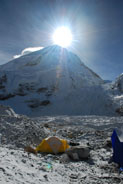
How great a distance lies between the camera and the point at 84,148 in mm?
5656

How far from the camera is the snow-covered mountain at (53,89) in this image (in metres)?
38.7

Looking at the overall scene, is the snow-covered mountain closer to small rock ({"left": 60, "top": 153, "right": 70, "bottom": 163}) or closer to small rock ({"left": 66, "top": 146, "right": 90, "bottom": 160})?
small rock ({"left": 66, "top": 146, "right": 90, "bottom": 160})

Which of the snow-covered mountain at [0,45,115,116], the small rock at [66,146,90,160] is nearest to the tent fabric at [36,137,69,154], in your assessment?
the small rock at [66,146,90,160]

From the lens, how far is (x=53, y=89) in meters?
50.9

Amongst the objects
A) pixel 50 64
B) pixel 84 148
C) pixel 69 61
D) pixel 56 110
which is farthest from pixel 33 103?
pixel 84 148

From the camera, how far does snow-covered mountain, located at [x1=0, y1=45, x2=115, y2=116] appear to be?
38.7 meters

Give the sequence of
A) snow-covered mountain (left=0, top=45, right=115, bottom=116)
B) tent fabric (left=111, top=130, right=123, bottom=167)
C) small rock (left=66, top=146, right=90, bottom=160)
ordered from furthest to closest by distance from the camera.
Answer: snow-covered mountain (left=0, top=45, right=115, bottom=116) < small rock (left=66, top=146, right=90, bottom=160) < tent fabric (left=111, top=130, right=123, bottom=167)

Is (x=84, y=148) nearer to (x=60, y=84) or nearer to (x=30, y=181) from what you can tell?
(x=30, y=181)

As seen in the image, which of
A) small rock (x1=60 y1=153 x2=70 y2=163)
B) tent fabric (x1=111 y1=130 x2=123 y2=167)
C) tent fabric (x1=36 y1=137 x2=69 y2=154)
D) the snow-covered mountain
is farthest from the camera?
the snow-covered mountain

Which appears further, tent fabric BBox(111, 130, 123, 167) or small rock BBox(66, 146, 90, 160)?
small rock BBox(66, 146, 90, 160)

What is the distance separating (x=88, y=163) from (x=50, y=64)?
202ft

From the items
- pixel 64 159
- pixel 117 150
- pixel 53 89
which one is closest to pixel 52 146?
pixel 64 159

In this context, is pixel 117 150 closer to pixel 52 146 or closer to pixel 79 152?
pixel 79 152

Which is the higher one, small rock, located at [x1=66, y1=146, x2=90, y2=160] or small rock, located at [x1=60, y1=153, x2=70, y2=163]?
small rock, located at [x1=66, y1=146, x2=90, y2=160]
